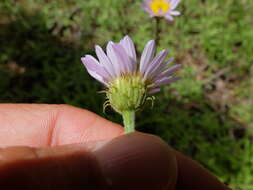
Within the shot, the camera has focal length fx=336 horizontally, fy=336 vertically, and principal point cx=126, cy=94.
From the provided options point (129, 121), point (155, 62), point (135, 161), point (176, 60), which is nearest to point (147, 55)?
point (155, 62)

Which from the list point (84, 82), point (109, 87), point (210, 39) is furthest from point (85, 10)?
point (109, 87)

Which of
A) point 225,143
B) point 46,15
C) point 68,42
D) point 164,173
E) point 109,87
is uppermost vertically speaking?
point 46,15

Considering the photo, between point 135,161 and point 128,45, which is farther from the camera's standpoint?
point 128,45

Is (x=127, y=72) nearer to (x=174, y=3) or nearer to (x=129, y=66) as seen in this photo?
(x=129, y=66)

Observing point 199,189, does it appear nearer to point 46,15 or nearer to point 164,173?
point 164,173

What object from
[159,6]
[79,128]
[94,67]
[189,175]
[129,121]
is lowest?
[189,175]

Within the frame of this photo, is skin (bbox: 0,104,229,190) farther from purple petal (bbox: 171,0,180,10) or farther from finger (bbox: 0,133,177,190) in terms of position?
purple petal (bbox: 171,0,180,10)
